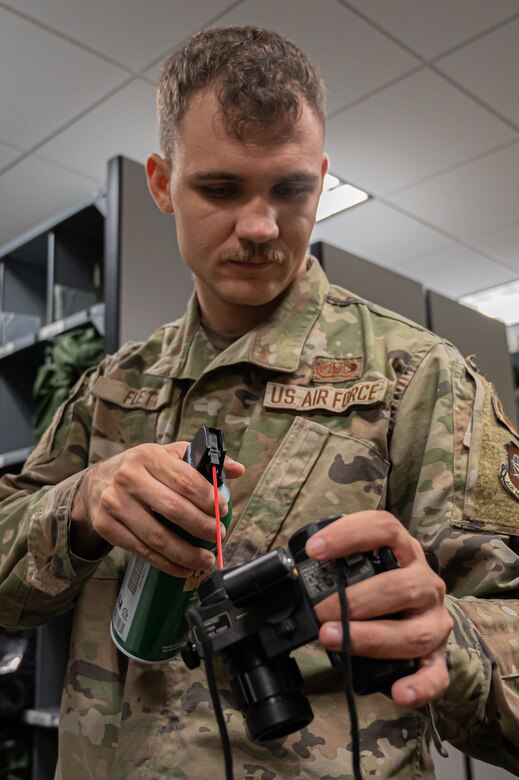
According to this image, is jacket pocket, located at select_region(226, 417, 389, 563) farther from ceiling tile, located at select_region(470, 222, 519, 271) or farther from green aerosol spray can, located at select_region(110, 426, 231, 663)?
ceiling tile, located at select_region(470, 222, 519, 271)

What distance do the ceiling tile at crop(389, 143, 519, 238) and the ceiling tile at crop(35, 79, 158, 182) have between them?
156 centimetres

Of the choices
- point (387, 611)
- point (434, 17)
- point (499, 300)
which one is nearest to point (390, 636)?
point (387, 611)

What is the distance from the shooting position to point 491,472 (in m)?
0.92

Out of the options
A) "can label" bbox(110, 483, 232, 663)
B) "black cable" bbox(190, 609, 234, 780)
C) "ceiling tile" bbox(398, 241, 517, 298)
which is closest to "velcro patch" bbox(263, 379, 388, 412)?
"can label" bbox(110, 483, 232, 663)

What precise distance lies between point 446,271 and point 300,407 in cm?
505

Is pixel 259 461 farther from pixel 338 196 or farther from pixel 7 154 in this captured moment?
pixel 338 196

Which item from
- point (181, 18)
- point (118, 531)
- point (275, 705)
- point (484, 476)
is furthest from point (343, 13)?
point (275, 705)

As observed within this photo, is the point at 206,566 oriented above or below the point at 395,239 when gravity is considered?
below

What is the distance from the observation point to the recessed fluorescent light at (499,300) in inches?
247

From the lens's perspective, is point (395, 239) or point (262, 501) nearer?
point (262, 501)

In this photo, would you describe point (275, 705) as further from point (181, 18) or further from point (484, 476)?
point (181, 18)

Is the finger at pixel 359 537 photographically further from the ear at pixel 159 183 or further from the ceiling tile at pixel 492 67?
the ceiling tile at pixel 492 67

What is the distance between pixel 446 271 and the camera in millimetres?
5773

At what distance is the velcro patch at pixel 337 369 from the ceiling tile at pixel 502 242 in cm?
433
